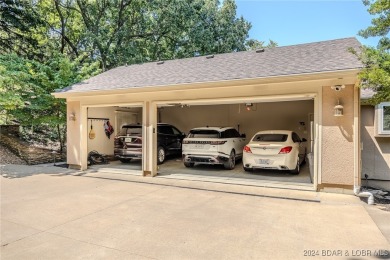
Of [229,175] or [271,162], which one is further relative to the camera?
[229,175]

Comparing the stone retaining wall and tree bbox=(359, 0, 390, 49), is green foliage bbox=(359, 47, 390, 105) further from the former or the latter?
the stone retaining wall

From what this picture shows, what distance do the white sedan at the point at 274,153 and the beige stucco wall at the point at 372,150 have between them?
1902mm

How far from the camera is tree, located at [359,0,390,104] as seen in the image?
524 centimetres

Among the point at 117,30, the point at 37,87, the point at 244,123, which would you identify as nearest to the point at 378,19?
the point at 244,123

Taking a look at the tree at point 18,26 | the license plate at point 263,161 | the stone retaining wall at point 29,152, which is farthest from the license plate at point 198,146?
the tree at point 18,26

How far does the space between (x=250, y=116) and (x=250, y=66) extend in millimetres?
5844

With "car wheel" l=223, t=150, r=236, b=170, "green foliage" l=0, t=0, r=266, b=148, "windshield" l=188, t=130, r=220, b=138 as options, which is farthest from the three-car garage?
"green foliage" l=0, t=0, r=266, b=148

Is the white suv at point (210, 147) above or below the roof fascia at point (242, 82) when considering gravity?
below

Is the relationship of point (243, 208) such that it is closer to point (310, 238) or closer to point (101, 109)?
point (310, 238)

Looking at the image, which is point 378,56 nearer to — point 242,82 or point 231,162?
point 242,82

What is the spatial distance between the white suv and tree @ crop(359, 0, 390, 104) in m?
4.87

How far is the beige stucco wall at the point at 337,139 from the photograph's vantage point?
6.46 meters

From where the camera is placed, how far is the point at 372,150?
7.66 metres

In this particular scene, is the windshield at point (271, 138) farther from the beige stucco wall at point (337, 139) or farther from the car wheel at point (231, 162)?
the beige stucco wall at point (337, 139)
